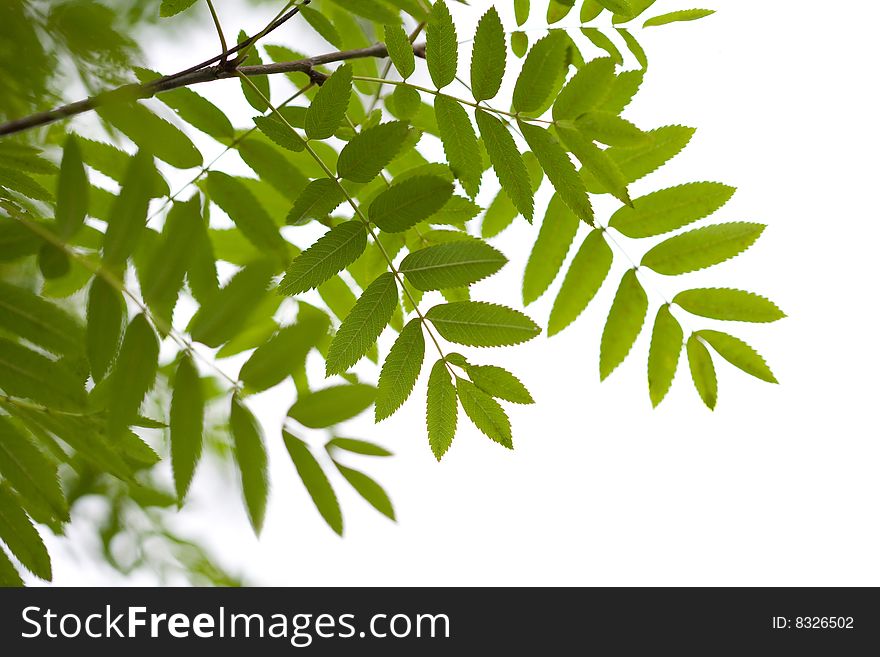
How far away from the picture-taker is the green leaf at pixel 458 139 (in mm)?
926

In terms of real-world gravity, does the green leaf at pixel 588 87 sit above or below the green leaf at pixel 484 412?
above

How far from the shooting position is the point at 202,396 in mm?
739

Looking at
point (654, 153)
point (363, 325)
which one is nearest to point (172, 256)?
point (363, 325)

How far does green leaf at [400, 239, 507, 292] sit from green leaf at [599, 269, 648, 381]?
31cm

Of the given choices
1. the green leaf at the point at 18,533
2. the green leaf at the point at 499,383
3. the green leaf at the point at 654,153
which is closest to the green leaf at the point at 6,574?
the green leaf at the point at 18,533

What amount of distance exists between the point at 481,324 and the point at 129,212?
42 cm

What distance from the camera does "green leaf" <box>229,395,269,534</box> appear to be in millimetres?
707

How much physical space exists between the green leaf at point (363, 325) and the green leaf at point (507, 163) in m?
0.18

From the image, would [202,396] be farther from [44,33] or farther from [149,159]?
[44,33]

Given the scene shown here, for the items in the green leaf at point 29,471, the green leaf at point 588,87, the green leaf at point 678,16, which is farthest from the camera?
the green leaf at point 678,16

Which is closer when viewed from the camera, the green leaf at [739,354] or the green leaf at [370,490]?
the green leaf at [370,490]

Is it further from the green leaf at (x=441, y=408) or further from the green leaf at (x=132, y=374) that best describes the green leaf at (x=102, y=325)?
the green leaf at (x=441, y=408)

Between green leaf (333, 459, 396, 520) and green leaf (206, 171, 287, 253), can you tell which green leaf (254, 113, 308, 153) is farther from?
green leaf (333, 459, 396, 520)

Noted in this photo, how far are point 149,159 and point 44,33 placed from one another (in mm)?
240
